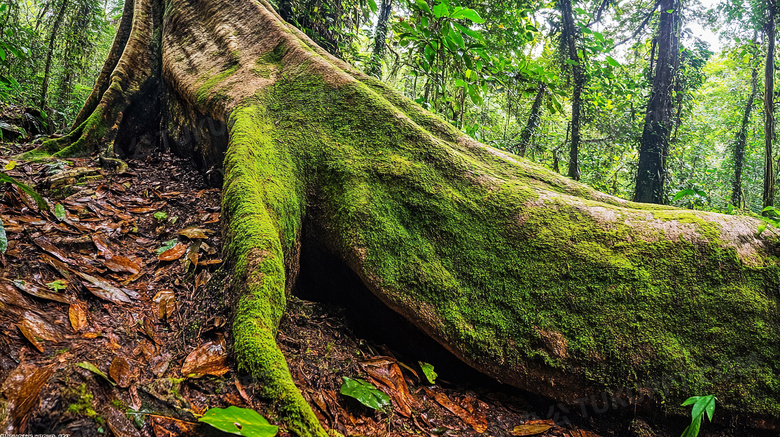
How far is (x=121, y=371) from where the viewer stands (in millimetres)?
1501

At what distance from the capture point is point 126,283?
87.8 inches

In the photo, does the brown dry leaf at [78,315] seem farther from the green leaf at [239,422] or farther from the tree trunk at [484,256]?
the green leaf at [239,422]

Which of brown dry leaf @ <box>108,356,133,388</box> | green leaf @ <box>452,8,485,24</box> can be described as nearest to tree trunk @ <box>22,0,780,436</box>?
brown dry leaf @ <box>108,356,133,388</box>

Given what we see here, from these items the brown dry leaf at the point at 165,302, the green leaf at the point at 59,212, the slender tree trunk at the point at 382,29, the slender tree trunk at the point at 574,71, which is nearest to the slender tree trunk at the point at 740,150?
the slender tree trunk at the point at 574,71

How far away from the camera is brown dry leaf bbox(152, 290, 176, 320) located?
6.78 ft

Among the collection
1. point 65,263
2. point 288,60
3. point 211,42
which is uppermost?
point 211,42

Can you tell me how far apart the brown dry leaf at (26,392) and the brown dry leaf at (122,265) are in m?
1.19

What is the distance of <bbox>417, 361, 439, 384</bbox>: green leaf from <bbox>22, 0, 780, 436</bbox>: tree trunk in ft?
0.99

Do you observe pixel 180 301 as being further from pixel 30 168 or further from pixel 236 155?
pixel 30 168

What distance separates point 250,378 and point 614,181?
1165cm

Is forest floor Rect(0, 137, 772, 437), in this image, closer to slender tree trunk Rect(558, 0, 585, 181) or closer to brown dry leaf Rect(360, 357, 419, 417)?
brown dry leaf Rect(360, 357, 419, 417)

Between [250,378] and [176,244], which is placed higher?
[176,244]

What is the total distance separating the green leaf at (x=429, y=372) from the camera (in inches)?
87.7

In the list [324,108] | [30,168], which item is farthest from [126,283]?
[30,168]
